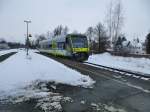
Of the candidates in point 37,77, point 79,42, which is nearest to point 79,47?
point 79,42

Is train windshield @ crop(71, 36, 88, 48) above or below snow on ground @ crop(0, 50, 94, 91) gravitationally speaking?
above

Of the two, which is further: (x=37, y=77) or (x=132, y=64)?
(x=132, y=64)

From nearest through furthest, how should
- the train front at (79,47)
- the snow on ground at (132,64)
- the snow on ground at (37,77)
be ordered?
1. the snow on ground at (37,77)
2. the snow on ground at (132,64)
3. the train front at (79,47)

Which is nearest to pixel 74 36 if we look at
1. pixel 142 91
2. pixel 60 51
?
pixel 60 51

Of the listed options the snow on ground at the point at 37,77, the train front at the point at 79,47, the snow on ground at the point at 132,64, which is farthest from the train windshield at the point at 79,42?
the snow on ground at the point at 37,77

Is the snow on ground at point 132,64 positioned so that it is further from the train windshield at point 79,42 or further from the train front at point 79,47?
the train windshield at point 79,42

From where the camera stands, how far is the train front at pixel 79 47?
31500 mm

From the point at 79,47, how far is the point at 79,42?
0.73 meters

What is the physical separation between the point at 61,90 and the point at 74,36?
22718 millimetres

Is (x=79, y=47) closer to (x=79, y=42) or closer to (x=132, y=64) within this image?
(x=79, y=42)

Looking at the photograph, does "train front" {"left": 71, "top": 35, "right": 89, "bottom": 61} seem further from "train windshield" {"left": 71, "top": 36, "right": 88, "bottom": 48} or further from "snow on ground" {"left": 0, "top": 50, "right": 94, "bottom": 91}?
"snow on ground" {"left": 0, "top": 50, "right": 94, "bottom": 91}

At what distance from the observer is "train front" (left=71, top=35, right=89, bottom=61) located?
103ft

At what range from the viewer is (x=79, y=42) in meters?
32.2

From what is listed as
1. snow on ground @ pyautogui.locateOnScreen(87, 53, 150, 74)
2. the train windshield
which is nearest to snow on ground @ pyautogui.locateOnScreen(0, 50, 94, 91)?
snow on ground @ pyautogui.locateOnScreen(87, 53, 150, 74)
